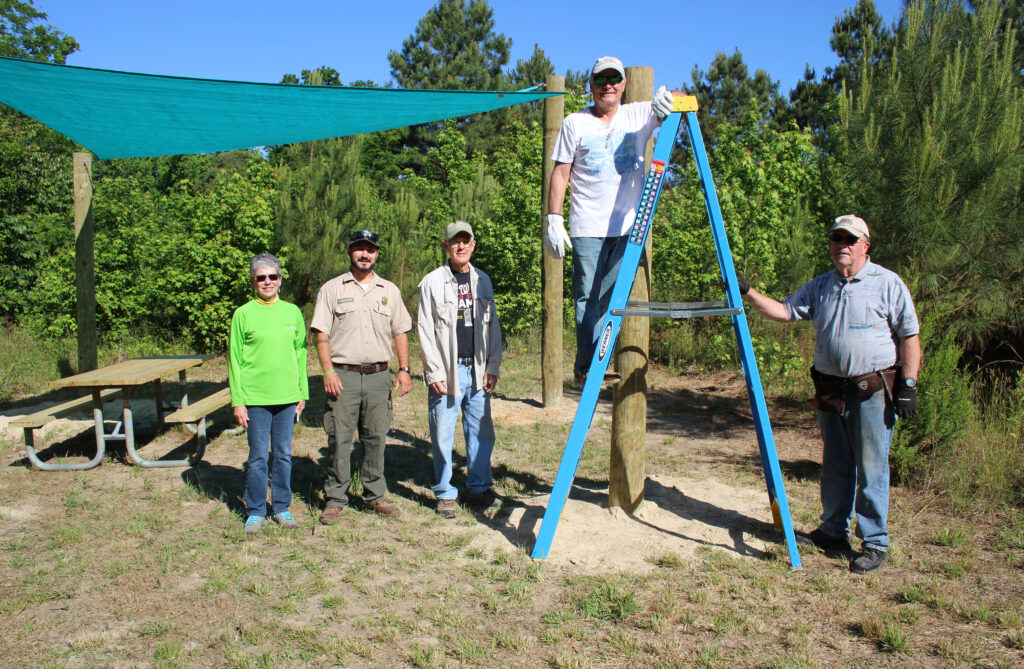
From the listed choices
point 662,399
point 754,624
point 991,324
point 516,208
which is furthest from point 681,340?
point 754,624

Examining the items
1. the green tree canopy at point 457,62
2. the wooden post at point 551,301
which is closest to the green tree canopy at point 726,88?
the green tree canopy at point 457,62

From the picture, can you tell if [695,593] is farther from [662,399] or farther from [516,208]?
[516,208]

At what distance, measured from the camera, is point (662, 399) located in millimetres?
8797

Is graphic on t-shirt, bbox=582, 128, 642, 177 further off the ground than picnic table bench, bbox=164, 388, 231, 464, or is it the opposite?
graphic on t-shirt, bbox=582, 128, 642, 177

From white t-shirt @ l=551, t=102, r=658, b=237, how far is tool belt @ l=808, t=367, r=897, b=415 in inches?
53.9

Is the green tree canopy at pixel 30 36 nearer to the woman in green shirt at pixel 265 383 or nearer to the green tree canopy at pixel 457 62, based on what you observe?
the green tree canopy at pixel 457 62

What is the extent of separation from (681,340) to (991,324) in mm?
4963

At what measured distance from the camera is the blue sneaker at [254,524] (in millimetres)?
4402

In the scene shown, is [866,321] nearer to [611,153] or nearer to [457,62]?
[611,153]

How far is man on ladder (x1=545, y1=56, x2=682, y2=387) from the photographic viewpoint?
3.95 m

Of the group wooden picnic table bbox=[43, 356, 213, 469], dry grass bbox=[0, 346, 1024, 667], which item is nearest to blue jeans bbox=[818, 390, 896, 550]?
dry grass bbox=[0, 346, 1024, 667]

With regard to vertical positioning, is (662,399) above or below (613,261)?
below

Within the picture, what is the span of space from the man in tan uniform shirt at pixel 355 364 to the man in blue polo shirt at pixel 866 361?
2.30m

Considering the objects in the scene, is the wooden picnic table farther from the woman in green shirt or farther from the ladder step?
the ladder step
